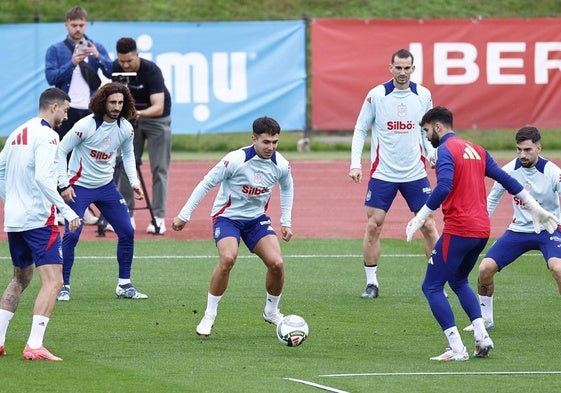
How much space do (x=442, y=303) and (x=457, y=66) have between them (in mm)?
18330

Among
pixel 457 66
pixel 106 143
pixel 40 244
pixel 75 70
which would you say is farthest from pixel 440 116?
pixel 457 66

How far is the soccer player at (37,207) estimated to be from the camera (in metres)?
9.91

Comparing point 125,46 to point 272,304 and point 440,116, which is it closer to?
point 272,304

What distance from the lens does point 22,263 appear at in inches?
407

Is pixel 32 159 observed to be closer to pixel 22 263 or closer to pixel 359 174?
pixel 22 263

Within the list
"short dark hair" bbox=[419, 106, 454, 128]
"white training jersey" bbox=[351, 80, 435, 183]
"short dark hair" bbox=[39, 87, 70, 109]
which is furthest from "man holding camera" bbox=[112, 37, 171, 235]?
"short dark hair" bbox=[419, 106, 454, 128]

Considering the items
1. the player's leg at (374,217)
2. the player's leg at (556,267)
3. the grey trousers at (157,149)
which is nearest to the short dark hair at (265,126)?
the player's leg at (374,217)

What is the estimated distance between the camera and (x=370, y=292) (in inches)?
529

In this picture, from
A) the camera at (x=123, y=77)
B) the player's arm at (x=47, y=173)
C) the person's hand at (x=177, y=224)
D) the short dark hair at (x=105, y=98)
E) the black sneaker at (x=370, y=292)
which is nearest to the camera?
the player's arm at (x=47, y=173)

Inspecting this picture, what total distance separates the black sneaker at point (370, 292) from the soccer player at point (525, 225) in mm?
1929

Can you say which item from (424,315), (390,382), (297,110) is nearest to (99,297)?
(424,315)

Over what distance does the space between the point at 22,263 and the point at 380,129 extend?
4773 mm

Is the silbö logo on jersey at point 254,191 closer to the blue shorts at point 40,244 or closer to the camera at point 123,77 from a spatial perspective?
the blue shorts at point 40,244

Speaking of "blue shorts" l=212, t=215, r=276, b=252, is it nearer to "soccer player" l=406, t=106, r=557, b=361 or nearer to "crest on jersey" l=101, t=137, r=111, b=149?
"soccer player" l=406, t=106, r=557, b=361
